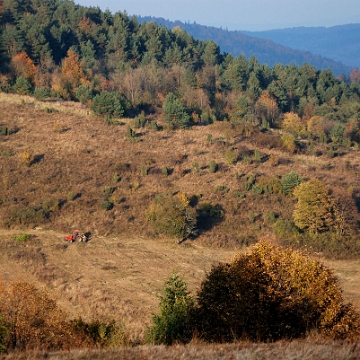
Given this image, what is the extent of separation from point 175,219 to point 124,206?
593cm

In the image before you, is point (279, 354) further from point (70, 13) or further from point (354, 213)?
point (70, 13)

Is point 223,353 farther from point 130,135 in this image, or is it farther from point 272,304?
point 130,135

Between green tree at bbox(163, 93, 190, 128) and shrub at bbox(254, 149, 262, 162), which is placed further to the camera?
green tree at bbox(163, 93, 190, 128)

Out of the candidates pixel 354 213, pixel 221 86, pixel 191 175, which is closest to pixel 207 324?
pixel 354 213

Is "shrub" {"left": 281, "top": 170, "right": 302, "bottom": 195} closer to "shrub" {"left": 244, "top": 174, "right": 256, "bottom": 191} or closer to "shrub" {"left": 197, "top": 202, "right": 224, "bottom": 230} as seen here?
"shrub" {"left": 244, "top": 174, "right": 256, "bottom": 191}

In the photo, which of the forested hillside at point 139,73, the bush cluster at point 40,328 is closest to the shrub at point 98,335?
the bush cluster at point 40,328

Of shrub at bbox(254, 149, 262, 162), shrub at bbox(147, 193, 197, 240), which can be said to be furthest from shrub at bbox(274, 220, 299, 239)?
shrub at bbox(254, 149, 262, 162)

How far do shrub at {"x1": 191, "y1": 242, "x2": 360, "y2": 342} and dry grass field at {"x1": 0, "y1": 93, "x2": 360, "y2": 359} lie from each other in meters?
2.24

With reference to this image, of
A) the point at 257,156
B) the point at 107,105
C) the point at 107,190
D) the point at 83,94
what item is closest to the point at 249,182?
the point at 257,156

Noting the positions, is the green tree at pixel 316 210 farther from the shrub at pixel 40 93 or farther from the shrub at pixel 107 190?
the shrub at pixel 40 93

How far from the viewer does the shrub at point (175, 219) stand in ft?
109

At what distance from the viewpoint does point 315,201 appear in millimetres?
33688

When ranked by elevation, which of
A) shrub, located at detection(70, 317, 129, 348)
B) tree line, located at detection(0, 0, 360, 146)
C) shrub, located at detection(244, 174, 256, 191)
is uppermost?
tree line, located at detection(0, 0, 360, 146)

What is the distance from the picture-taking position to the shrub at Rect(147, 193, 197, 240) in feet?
109
